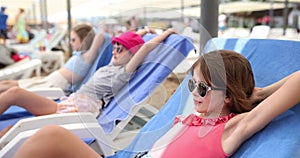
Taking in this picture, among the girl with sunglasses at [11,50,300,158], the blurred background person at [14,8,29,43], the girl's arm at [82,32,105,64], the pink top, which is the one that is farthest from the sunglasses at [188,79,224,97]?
the blurred background person at [14,8,29,43]

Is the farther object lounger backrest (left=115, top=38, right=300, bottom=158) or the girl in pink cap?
the girl in pink cap

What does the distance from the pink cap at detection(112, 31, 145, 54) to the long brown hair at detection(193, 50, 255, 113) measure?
303 millimetres

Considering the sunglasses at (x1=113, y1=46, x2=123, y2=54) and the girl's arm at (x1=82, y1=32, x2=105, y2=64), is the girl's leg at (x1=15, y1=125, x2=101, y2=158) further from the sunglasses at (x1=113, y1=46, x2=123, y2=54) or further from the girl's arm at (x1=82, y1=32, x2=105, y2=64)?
the girl's arm at (x1=82, y1=32, x2=105, y2=64)

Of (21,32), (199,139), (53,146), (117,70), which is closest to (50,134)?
(53,146)

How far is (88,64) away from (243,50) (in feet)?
2.79

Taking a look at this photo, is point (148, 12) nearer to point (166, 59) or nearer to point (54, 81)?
point (166, 59)

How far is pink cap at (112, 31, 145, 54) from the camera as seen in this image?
1.26 m

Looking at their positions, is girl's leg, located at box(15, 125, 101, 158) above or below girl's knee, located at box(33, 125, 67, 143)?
below

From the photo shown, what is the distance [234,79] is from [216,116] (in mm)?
135

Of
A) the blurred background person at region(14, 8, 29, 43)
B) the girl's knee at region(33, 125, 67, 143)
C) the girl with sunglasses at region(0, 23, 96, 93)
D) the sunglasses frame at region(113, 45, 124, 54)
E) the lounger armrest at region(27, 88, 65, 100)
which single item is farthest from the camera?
the blurred background person at region(14, 8, 29, 43)

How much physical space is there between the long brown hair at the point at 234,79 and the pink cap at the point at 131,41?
303 millimetres

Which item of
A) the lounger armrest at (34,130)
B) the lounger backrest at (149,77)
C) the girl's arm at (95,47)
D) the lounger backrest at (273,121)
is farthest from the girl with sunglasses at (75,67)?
the lounger backrest at (273,121)

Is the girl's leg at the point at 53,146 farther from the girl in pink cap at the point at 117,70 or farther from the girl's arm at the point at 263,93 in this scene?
the girl's arm at the point at 263,93

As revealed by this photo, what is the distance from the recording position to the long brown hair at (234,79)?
39.5 inches
